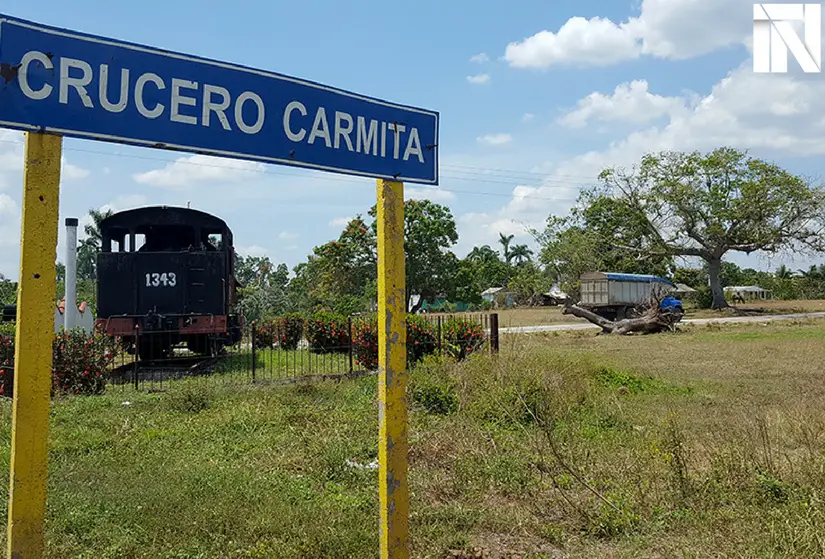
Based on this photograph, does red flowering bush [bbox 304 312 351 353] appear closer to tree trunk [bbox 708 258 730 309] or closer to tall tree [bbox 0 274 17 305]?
tall tree [bbox 0 274 17 305]

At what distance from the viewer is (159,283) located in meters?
14.2

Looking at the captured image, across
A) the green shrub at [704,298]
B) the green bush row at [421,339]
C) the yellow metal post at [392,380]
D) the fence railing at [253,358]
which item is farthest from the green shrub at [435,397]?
the green shrub at [704,298]

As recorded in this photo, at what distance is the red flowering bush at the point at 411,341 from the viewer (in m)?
12.9

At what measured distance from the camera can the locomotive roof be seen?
14547 millimetres

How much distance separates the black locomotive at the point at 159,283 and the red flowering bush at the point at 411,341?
10.0 feet

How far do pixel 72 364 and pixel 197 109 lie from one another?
359 inches

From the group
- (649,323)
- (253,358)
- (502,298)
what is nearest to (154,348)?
(253,358)

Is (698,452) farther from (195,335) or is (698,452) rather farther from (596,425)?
(195,335)

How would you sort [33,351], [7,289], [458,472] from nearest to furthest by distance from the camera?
[33,351]
[458,472]
[7,289]

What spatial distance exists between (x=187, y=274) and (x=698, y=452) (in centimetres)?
1110

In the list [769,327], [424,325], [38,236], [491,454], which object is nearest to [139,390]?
[424,325]

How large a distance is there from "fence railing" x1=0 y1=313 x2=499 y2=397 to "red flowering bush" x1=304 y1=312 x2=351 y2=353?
0.05 meters

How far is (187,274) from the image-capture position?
46.7ft

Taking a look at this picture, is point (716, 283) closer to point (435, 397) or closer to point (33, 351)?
point (435, 397)
